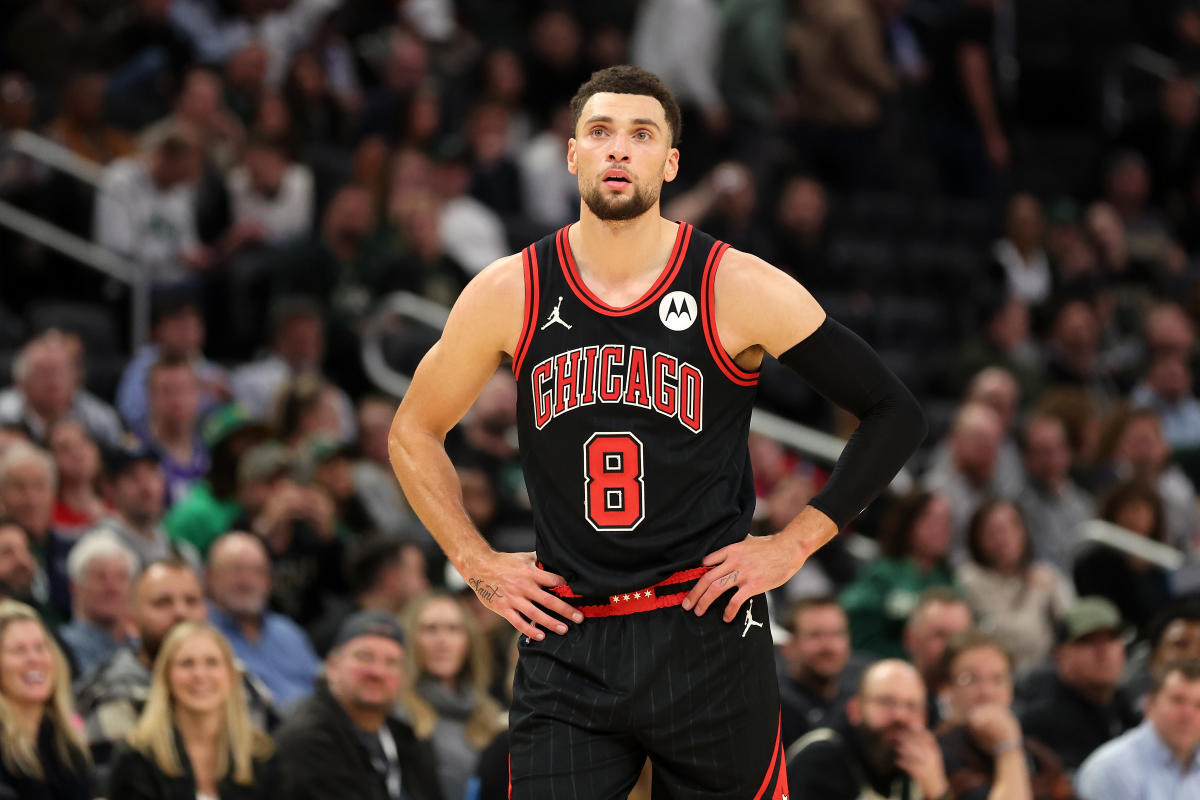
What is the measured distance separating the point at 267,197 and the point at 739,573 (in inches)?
294

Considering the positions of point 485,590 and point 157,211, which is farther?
point 157,211

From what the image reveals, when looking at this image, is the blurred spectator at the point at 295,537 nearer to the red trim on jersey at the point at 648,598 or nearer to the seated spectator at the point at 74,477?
the seated spectator at the point at 74,477

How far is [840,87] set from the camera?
1309 centimetres

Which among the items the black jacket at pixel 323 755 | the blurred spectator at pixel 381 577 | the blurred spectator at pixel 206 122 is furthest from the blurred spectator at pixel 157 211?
the black jacket at pixel 323 755

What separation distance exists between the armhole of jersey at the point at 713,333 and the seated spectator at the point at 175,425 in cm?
532

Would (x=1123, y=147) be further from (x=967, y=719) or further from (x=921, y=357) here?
(x=967, y=719)

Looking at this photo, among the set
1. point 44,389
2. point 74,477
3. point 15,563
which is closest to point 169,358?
point 44,389

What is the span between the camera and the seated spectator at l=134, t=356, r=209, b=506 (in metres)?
8.59

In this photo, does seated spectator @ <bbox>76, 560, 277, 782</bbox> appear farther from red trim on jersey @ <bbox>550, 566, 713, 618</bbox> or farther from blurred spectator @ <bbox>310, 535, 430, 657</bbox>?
red trim on jersey @ <bbox>550, 566, 713, 618</bbox>

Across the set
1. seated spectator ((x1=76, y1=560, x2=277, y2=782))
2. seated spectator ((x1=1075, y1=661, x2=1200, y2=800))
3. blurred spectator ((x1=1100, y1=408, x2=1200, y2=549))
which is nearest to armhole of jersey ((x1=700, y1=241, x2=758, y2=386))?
seated spectator ((x1=76, y1=560, x2=277, y2=782))

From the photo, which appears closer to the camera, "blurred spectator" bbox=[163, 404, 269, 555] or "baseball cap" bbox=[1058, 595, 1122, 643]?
"baseball cap" bbox=[1058, 595, 1122, 643]

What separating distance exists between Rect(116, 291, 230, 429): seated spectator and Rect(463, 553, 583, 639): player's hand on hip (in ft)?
18.0

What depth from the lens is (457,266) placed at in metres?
10.8

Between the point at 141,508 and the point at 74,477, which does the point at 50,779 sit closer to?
the point at 141,508
